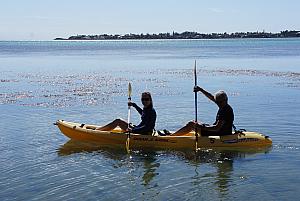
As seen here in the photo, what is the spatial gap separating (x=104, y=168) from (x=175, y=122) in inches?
224

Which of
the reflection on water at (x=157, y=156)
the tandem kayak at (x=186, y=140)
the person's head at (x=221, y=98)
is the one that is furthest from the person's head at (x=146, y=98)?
the person's head at (x=221, y=98)

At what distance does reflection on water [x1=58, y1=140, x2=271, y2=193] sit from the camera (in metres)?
10.9

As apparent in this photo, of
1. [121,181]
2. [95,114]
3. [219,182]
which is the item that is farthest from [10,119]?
[219,182]

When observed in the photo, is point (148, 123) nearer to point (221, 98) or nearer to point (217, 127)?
point (217, 127)

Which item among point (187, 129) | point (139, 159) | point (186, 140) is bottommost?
point (139, 159)

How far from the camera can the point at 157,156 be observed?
1227 centimetres

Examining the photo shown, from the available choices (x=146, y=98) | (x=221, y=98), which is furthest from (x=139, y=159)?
(x=221, y=98)

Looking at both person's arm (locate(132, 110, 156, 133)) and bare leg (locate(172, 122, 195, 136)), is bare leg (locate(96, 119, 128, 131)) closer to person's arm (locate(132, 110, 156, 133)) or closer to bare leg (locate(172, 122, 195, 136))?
person's arm (locate(132, 110, 156, 133))

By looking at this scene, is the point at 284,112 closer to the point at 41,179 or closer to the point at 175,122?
the point at 175,122

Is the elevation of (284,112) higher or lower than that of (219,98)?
lower

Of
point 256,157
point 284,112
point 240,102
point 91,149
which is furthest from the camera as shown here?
point 240,102

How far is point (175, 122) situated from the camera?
1652 cm

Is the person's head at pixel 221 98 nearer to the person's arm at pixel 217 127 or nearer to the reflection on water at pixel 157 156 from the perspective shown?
the person's arm at pixel 217 127

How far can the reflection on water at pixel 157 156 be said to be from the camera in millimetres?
10898
